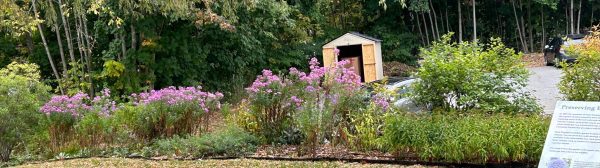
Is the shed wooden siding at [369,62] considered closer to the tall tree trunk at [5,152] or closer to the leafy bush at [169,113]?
the leafy bush at [169,113]

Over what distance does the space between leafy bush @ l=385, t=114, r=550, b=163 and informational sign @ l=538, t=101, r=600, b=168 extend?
1.46 metres

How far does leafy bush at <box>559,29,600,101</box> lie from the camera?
592cm

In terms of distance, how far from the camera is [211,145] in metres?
6.77

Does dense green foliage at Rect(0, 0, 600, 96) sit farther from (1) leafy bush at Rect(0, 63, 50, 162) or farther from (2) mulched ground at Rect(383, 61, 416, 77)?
(2) mulched ground at Rect(383, 61, 416, 77)

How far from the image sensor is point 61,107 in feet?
23.7

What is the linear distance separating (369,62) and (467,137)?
9.13 meters

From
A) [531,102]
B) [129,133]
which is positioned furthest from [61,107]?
[531,102]

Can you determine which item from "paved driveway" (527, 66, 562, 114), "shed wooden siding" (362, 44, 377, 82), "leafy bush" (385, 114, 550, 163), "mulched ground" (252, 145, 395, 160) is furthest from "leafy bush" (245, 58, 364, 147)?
"shed wooden siding" (362, 44, 377, 82)

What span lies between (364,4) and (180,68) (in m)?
12.1

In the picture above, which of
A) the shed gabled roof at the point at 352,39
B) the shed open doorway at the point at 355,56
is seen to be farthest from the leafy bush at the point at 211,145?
the shed open doorway at the point at 355,56

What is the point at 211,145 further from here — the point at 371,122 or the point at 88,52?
the point at 88,52

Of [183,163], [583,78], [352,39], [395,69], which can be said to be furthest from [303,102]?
[395,69]

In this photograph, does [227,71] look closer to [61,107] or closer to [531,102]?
[61,107]

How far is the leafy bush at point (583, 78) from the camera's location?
19.4 feet
